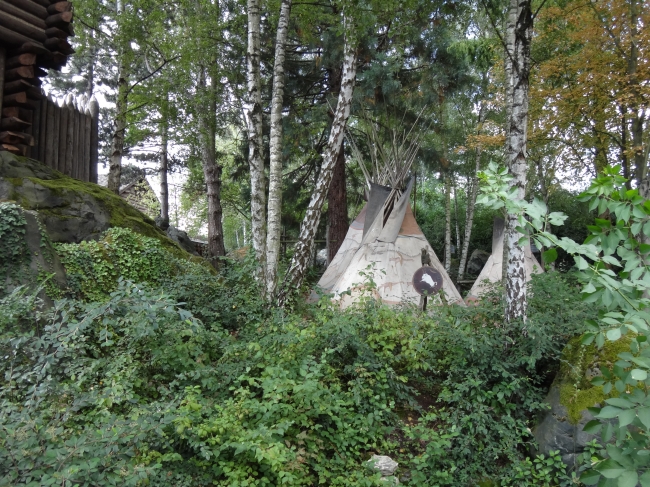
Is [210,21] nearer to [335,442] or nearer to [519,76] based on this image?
[519,76]

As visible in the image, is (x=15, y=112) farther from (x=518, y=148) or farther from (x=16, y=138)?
(x=518, y=148)

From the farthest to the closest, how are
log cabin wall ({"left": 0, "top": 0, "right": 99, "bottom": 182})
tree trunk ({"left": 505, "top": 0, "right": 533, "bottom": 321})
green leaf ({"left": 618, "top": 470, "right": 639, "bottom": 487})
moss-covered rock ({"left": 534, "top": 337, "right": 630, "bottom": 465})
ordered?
log cabin wall ({"left": 0, "top": 0, "right": 99, "bottom": 182})
tree trunk ({"left": 505, "top": 0, "right": 533, "bottom": 321})
moss-covered rock ({"left": 534, "top": 337, "right": 630, "bottom": 465})
green leaf ({"left": 618, "top": 470, "right": 639, "bottom": 487})

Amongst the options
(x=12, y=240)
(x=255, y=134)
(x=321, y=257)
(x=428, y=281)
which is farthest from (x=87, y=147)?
(x=321, y=257)

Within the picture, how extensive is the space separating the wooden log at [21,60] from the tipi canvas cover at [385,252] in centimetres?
568

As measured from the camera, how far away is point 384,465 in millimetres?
3559

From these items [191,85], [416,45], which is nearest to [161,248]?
[191,85]

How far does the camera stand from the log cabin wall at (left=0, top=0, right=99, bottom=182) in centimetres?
584

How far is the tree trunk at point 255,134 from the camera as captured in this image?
6.16m

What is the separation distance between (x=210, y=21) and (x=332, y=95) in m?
3.01

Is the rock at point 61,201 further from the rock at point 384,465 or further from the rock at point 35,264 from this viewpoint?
the rock at point 384,465

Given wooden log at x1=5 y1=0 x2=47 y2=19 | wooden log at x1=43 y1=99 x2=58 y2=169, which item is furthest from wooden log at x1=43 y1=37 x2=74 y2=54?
wooden log at x1=43 y1=99 x2=58 y2=169

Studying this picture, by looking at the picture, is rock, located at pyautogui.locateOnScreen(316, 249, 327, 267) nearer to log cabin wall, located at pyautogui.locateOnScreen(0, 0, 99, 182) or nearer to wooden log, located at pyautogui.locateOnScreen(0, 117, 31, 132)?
log cabin wall, located at pyautogui.locateOnScreen(0, 0, 99, 182)

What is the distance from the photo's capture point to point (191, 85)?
10.5 meters

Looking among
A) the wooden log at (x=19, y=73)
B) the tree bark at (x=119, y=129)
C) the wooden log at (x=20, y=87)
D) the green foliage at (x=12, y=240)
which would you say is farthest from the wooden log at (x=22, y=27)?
the tree bark at (x=119, y=129)
